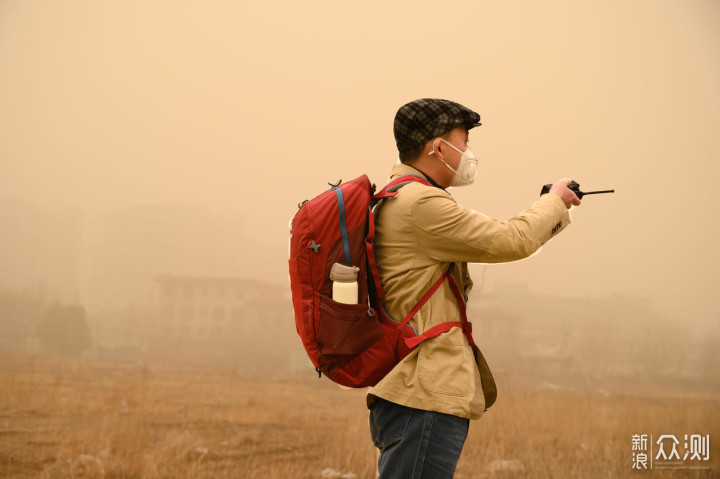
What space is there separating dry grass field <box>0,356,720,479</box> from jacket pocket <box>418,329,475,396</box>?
9.52 feet

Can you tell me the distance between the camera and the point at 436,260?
1.55m

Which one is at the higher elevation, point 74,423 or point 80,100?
point 80,100

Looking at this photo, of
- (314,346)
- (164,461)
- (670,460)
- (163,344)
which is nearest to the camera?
(314,346)

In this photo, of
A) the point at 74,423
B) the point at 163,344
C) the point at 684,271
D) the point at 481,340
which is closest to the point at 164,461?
the point at 74,423

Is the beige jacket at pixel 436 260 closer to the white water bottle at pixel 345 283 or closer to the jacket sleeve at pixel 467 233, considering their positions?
the jacket sleeve at pixel 467 233

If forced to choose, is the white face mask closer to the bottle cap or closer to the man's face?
the man's face

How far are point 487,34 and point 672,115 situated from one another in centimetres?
176

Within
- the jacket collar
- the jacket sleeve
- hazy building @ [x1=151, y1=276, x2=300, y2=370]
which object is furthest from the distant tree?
the jacket sleeve

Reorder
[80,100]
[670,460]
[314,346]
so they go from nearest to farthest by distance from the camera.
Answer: [314,346]
[670,460]
[80,100]

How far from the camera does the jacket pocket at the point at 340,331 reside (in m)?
1.48

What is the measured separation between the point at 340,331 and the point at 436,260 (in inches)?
11.1

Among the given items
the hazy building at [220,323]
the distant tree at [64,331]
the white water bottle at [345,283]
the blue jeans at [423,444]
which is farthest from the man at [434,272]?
the distant tree at [64,331]

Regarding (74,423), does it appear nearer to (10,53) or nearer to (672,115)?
(10,53)

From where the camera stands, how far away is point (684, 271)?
5.66 m
